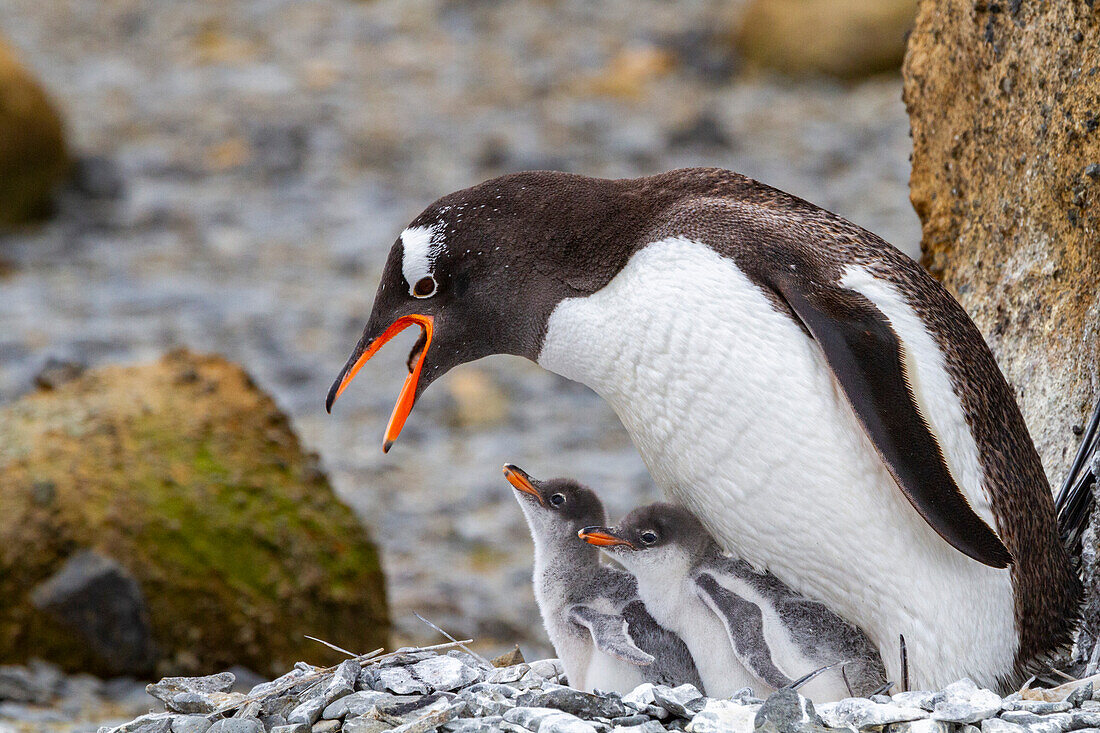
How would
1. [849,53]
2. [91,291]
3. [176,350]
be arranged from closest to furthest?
[176,350]
[91,291]
[849,53]

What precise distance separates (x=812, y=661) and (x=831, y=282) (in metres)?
0.68

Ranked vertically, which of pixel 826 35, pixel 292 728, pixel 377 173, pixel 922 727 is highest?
pixel 826 35

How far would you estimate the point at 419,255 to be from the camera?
249 centimetres

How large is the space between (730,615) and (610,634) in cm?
23

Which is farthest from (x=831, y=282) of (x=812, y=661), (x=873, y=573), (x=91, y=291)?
(x=91, y=291)

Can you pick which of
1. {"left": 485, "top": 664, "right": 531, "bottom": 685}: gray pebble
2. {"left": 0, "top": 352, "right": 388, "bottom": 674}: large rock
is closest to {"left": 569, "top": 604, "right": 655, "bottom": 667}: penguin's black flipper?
{"left": 485, "top": 664, "right": 531, "bottom": 685}: gray pebble

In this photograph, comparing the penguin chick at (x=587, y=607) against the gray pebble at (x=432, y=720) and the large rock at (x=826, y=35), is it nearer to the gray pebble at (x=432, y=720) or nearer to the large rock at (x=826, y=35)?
the gray pebble at (x=432, y=720)

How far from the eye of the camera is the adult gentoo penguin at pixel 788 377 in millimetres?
2314

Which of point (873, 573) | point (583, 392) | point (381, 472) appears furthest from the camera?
point (583, 392)

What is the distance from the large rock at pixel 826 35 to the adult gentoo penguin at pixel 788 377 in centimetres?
841

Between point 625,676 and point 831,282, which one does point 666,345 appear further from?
point 625,676

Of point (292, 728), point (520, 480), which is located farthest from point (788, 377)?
point (292, 728)

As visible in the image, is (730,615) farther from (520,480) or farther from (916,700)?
(520,480)

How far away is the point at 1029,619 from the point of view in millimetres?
2465
